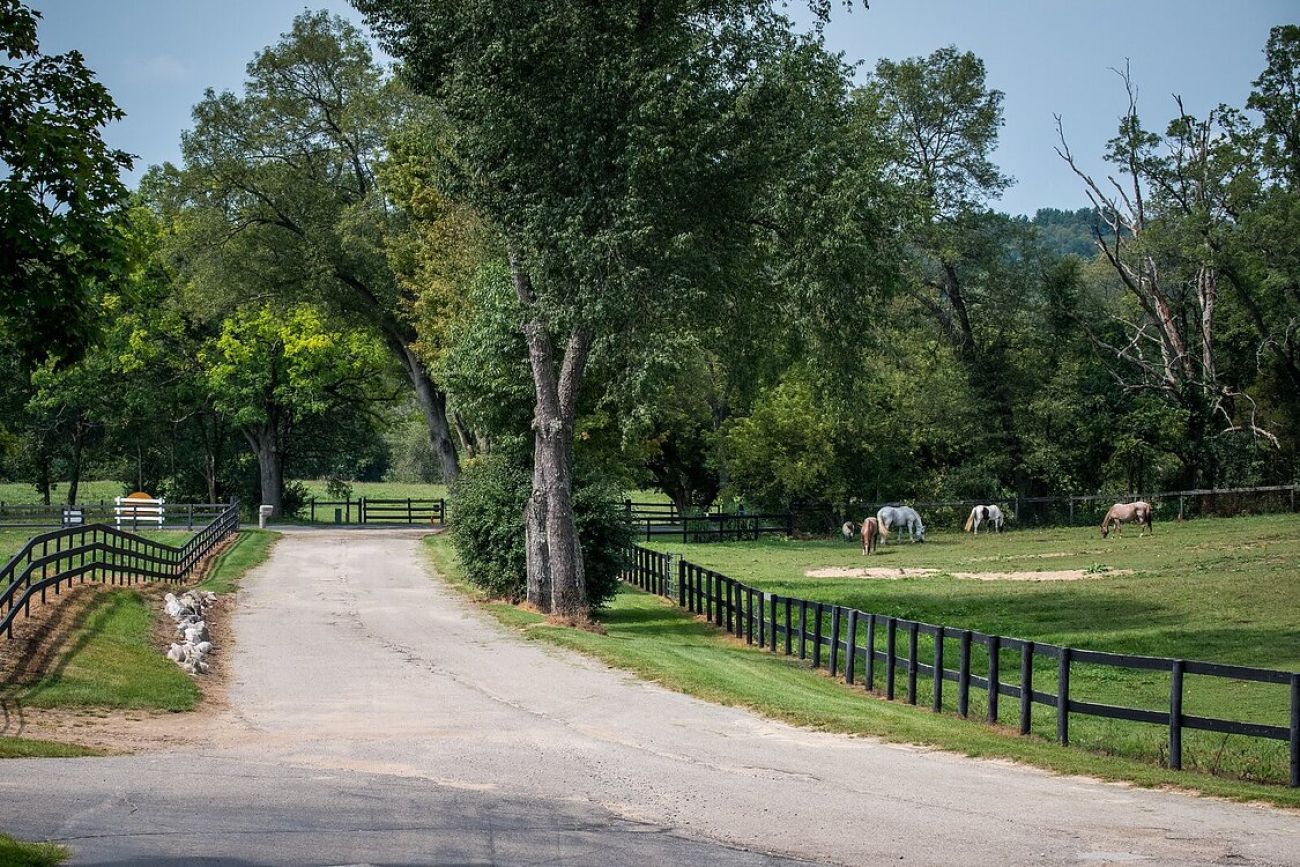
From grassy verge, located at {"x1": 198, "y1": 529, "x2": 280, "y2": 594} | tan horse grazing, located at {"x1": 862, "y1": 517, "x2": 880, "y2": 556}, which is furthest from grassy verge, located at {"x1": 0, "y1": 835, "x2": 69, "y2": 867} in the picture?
tan horse grazing, located at {"x1": 862, "y1": 517, "x2": 880, "y2": 556}

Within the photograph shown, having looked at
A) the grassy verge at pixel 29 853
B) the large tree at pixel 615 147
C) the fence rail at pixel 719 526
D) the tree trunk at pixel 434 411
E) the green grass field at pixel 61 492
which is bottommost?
the grassy verge at pixel 29 853

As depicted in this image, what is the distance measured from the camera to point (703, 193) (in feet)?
88.6

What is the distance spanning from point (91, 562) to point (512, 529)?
10.6 metres

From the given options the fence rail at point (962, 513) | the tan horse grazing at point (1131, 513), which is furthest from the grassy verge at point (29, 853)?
the fence rail at point (962, 513)

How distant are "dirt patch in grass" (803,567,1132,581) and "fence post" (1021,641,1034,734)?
19.2m

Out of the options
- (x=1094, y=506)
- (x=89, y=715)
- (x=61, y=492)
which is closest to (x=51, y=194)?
(x=89, y=715)

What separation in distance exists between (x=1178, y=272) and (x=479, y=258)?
33787mm

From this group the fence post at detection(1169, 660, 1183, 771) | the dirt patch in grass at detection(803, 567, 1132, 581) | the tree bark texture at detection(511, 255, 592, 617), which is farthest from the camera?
the dirt patch in grass at detection(803, 567, 1132, 581)

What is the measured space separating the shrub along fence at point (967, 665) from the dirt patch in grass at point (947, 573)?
7085 mm

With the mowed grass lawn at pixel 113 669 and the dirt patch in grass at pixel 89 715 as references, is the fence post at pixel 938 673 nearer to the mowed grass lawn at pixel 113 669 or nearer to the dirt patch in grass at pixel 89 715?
the dirt patch in grass at pixel 89 715

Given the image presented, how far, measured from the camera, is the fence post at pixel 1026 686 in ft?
52.4

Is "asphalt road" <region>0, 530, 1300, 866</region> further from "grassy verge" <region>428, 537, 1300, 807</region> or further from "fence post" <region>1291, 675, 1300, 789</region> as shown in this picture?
"fence post" <region>1291, 675, 1300, 789</region>

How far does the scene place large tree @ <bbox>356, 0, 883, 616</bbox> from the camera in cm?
2562

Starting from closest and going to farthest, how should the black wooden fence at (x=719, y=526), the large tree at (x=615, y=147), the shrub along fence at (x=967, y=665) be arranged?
the shrub along fence at (x=967, y=665) < the large tree at (x=615, y=147) < the black wooden fence at (x=719, y=526)
